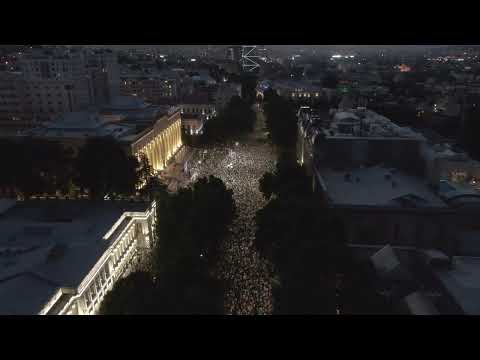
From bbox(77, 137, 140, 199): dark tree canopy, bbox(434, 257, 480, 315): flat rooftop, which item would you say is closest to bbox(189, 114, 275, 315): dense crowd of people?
bbox(434, 257, 480, 315): flat rooftop

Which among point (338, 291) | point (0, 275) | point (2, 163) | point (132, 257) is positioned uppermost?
point (2, 163)

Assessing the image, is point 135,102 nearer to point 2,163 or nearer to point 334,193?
point 2,163

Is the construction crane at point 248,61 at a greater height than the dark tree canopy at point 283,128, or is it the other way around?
the construction crane at point 248,61

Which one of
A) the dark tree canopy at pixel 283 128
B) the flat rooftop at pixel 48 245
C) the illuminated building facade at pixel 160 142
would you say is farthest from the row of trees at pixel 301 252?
the dark tree canopy at pixel 283 128

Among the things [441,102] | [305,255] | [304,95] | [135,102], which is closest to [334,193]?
[305,255]

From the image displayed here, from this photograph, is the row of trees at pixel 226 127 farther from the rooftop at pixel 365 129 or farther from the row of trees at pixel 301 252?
the row of trees at pixel 301 252

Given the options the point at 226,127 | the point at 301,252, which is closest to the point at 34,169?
the point at 301,252

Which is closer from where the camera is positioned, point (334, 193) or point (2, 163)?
point (334, 193)
